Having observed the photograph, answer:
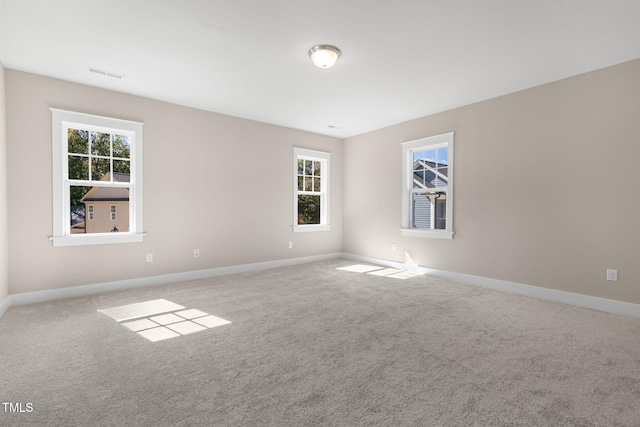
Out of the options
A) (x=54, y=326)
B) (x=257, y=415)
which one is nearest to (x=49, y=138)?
(x=54, y=326)

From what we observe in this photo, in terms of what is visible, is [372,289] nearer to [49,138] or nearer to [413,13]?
[413,13]

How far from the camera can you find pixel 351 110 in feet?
15.8

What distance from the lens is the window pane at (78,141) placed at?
12.9 ft

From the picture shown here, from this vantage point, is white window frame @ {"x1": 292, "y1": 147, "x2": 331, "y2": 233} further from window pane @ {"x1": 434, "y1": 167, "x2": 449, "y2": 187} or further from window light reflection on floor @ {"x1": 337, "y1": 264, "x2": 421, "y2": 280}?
window pane @ {"x1": 434, "y1": 167, "x2": 449, "y2": 187}

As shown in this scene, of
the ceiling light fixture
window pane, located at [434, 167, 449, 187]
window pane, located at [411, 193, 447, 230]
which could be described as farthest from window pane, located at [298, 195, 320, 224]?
the ceiling light fixture

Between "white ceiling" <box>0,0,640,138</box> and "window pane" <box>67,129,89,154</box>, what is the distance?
2.18ft

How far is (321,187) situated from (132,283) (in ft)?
12.5

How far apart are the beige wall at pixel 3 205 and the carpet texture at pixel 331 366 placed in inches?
13.6

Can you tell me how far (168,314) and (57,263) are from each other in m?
1.72

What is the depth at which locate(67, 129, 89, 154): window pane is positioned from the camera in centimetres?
393

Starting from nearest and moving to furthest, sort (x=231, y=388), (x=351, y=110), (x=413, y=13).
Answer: (x=231, y=388) → (x=413, y=13) → (x=351, y=110)

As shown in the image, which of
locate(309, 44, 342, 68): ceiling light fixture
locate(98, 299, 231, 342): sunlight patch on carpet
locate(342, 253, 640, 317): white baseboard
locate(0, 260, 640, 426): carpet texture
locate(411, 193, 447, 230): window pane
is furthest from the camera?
locate(411, 193, 447, 230): window pane

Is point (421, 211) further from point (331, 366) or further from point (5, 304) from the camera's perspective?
point (5, 304)

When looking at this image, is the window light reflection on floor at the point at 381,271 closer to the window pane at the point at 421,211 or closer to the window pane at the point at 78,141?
the window pane at the point at 421,211
